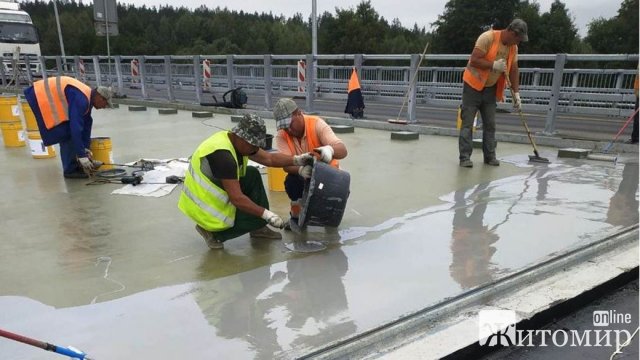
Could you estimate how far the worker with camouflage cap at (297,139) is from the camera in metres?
3.49

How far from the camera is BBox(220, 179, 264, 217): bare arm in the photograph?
3.08 m

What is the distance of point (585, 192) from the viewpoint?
452cm

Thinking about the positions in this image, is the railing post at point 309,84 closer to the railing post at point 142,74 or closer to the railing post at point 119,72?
the railing post at point 142,74

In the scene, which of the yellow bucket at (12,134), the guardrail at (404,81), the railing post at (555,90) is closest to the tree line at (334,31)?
the guardrail at (404,81)

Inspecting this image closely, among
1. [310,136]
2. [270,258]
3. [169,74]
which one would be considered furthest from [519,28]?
[169,74]

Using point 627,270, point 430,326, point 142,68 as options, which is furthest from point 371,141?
point 142,68

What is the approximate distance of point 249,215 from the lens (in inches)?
129

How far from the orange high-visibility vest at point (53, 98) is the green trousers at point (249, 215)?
8.79ft

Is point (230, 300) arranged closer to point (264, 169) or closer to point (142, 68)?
point (264, 169)

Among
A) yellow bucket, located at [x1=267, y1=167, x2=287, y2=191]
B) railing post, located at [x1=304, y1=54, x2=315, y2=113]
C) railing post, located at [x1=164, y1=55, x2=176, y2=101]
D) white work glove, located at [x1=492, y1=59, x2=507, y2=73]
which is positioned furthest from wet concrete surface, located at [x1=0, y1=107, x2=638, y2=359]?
railing post, located at [x1=164, y1=55, x2=176, y2=101]

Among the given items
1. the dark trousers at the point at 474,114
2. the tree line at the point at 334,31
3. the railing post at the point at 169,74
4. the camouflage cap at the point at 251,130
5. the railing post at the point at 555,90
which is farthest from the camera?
the tree line at the point at 334,31

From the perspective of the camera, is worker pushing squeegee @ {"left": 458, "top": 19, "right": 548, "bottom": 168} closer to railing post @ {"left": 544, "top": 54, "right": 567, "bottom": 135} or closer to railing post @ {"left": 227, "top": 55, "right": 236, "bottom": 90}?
railing post @ {"left": 544, "top": 54, "right": 567, "bottom": 135}

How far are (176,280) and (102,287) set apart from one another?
0.40 metres

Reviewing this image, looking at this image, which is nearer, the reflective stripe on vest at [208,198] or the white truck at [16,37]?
the reflective stripe on vest at [208,198]
